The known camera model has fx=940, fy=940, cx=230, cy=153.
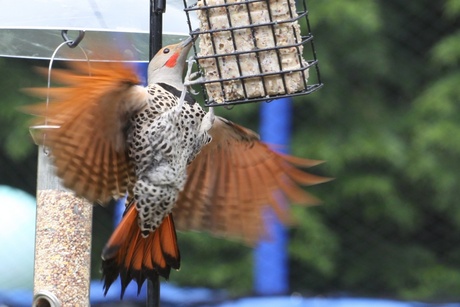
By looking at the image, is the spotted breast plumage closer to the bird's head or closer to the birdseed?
the bird's head

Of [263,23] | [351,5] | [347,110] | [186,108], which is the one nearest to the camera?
[263,23]

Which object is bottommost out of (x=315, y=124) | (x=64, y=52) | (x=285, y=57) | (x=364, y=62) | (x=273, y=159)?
(x=273, y=159)

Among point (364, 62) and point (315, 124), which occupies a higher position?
point (364, 62)

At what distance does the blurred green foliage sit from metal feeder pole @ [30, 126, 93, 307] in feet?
8.51

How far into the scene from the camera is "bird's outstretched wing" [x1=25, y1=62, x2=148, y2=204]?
8.20 feet

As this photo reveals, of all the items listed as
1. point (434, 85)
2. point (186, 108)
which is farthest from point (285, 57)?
point (434, 85)

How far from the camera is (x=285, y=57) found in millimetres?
2621

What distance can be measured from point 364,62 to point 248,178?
123 inches

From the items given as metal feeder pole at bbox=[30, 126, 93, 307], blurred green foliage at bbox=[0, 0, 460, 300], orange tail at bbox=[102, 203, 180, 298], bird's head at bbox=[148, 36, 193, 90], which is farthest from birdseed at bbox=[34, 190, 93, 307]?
blurred green foliage at bbox=[0, 0, 460, 300]

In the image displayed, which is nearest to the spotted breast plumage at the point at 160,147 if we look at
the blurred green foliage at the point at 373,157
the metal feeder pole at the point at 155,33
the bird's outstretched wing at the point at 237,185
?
the bird's outstretched wing at the point at 237,185

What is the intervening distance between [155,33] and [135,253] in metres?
0.68

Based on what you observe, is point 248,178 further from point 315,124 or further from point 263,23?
point 315,124

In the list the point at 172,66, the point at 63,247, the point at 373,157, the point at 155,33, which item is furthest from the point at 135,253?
the point at 373,157

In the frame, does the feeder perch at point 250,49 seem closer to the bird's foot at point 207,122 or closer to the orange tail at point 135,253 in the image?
the bird's foot at point 207,122
